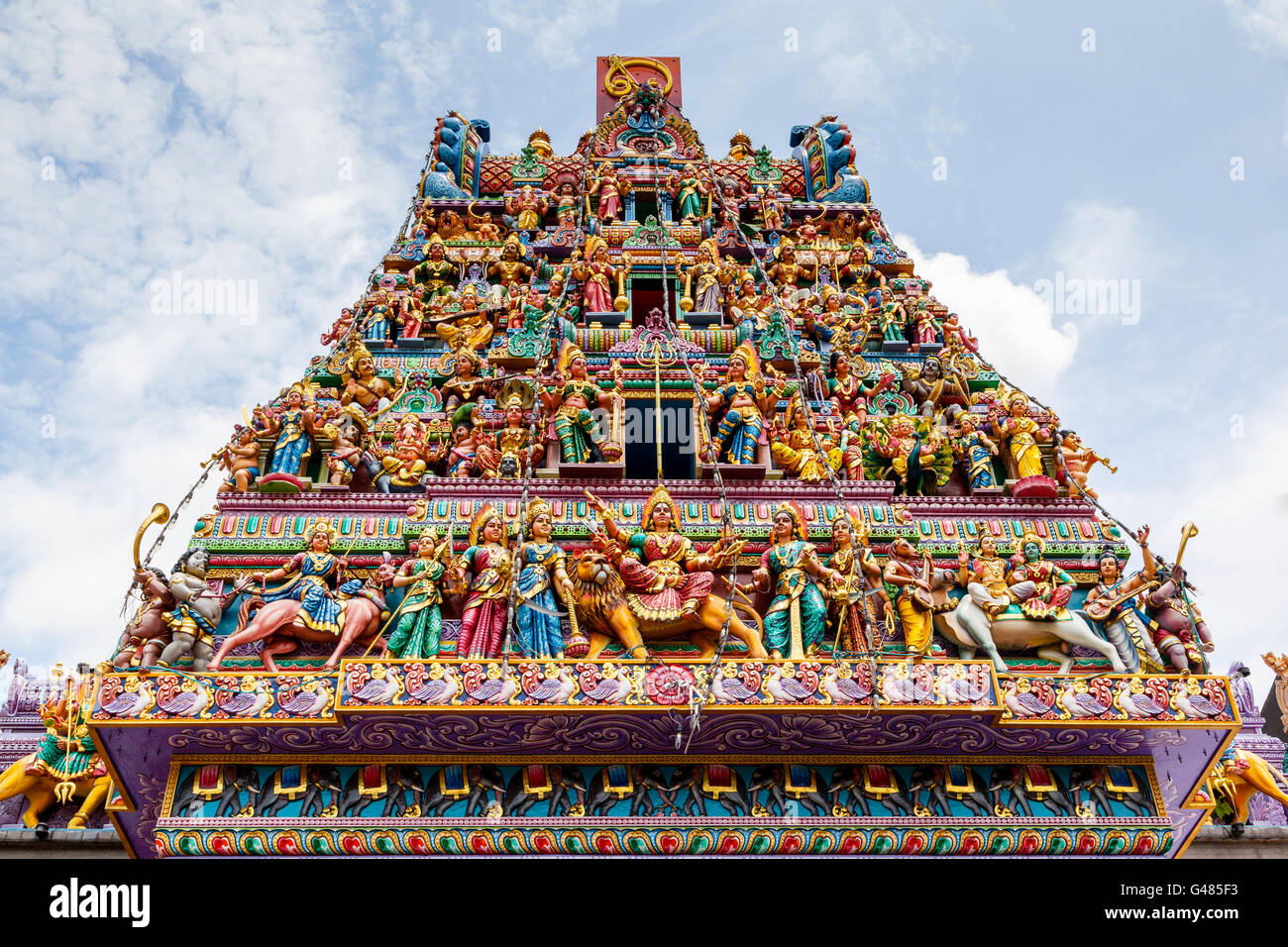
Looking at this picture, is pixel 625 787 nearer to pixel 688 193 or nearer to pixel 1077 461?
pixel 1077 461

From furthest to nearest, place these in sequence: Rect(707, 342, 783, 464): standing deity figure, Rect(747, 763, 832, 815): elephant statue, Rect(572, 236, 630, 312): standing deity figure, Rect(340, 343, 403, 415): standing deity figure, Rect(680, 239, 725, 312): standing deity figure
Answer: Rect(680, 239, 725, 312): standing deity figure < Rect(572, 236, 630, 312): standing deity figure < Rect(340, 343, 403, 415): standing deity figure < Rect(707, 342, 783, 464): standing deity figure < Rect(747, 763, 832, 815): elephant statue

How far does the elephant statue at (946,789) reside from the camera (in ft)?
34.4

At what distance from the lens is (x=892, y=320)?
17438 millimetres

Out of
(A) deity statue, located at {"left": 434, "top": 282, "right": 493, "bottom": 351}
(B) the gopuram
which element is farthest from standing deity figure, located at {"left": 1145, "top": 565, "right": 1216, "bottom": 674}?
(A) deity statue, located at {"left": 434, "top": 282, "right": 493, "bottom": 351}

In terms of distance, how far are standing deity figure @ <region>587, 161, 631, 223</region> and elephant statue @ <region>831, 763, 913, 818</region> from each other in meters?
12.4

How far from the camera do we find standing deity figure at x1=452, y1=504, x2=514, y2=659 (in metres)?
11.1

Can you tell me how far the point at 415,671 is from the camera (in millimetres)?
10023

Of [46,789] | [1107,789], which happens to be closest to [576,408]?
[1107,789]

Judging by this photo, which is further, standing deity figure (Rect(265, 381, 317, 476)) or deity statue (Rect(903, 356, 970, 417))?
deity statue (Rect(903, 356, 970, 417))

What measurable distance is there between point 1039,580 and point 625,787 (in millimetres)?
5191

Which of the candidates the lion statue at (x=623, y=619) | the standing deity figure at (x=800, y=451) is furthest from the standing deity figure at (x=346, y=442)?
the standing deity figure at (x=800, y=451)

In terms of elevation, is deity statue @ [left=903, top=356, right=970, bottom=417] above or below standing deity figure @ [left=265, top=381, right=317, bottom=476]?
above

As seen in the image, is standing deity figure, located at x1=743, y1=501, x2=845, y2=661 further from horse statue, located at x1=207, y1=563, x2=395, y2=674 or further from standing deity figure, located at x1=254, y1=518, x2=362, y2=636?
standing deity figure, located at x1=254, y1=518, x2=362, y2=636

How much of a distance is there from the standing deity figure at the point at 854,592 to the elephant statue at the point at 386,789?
4.57 meters
